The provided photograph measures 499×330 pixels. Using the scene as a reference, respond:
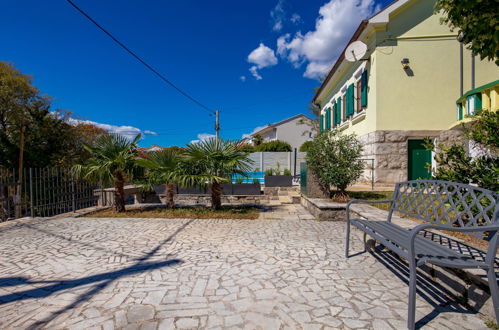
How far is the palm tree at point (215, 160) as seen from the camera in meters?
6.42

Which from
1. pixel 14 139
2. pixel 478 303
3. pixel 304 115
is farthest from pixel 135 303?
pixel 304 115

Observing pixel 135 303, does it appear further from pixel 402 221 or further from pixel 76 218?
pixel 76 218

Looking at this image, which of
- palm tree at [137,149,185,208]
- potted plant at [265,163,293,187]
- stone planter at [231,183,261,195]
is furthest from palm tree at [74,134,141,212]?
potted plant at [265,163,293,187]

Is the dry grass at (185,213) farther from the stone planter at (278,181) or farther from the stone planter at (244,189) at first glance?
the stone planter at (278,181)

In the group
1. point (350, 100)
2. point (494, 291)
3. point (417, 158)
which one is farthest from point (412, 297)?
point (350, 100)

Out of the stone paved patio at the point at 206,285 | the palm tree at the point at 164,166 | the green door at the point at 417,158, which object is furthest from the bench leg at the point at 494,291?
the green door at the point at 417,158

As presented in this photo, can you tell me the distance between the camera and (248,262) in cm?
327

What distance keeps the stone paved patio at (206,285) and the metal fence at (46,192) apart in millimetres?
2396

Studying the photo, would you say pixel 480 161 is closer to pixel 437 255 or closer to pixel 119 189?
pixel 437 255

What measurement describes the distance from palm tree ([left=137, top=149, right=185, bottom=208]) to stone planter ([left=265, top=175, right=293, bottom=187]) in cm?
463

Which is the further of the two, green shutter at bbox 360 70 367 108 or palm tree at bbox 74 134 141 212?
green shutter at bbox 360 70 367 108

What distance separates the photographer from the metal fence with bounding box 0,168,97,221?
6.42 metres

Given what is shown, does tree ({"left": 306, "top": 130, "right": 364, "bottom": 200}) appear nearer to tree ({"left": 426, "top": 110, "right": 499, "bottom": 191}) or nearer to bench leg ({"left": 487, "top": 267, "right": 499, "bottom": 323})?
tree ({"left": 426, "top": 110, "right": 499, "bottom": 191})

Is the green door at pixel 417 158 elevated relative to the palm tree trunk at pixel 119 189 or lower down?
elevated
